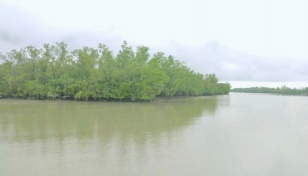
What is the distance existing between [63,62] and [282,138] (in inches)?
1600

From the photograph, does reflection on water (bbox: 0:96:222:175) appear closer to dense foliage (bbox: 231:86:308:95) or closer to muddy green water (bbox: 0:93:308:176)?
muddy green water (bbox: 0:93:308:176)

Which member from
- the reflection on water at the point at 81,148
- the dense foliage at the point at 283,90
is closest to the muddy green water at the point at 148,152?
the reflection on water at the point at 81,148

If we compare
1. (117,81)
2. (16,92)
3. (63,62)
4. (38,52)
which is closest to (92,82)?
(117,81)

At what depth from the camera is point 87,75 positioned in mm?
44688

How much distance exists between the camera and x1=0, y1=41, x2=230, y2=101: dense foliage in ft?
131

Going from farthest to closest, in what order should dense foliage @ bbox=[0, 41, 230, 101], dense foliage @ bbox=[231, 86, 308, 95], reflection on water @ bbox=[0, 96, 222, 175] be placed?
dense foliage @ bbox=[231, 86, 308, 95], dense foliage @ bbox=[0, 41, 230, 101], reflection on water @ bbox=[0, 96, 222, 175]

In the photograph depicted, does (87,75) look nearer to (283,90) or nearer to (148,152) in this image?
(148,152)

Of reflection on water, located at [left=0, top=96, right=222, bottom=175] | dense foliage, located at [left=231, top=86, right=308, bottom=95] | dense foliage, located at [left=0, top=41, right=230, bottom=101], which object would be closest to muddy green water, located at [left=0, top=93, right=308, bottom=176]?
reflection on water, located at [left=0, top=96, right=222, bottom=175]

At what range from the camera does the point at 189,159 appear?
8.57 m

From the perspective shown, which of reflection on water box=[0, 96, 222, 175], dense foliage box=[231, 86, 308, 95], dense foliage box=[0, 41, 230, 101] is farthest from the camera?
dense foliage box=[231, 86, 308, 95]

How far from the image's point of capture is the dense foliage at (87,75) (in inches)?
1577

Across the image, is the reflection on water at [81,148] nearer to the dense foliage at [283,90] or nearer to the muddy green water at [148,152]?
the muddy green water at [148,152]

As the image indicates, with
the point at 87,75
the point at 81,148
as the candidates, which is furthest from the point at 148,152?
the point at 87,75

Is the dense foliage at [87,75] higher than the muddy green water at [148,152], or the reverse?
the dense foliage at [87,75]
